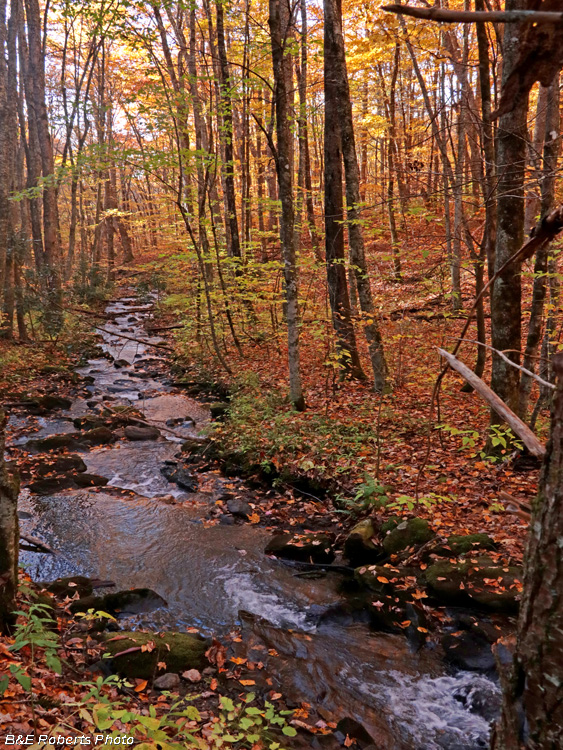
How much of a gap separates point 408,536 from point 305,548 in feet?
4.53

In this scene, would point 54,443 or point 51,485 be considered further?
point 54,443

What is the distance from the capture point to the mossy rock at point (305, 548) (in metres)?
6.25

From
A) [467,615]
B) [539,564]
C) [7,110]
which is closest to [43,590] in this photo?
[467,615]

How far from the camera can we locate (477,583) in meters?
5.00

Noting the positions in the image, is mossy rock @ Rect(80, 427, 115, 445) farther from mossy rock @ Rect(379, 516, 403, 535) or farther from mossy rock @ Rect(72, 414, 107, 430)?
mossy rock @ Rect(379, 516, 403, 535)

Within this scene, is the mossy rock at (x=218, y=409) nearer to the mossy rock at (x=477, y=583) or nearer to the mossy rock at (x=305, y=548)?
the mossy rock at (x=305, y=548)

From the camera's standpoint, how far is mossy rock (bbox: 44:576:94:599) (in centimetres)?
514

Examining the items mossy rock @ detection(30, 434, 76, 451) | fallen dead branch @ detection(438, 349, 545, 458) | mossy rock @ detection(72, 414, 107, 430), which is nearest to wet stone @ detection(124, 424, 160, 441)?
mossy rock @ detection(72, 414, 107, 430)

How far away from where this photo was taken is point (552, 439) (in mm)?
1277

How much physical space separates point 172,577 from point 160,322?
55.6 ft

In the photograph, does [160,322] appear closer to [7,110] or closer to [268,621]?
[7,110]

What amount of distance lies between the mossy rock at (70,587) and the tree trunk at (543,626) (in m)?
5.06

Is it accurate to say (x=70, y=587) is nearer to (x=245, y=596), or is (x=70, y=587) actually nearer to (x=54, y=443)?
(x=245, y=596)

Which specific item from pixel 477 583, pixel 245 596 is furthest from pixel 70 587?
pixel 477 583
